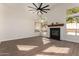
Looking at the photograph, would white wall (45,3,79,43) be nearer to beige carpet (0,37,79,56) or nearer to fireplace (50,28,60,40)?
fireplace (50,28,60,40)

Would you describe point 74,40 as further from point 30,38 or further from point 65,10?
point 30,38

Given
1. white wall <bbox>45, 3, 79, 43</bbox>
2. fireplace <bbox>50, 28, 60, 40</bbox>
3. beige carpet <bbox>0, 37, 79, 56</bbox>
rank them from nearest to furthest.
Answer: beige carpet <bbox>0, 37, 79, 56</bbox>
white wall <bbox>45, 3, 79, 43</bbox>
fireplace <bbox>50, 28, 60, 40</bbox>

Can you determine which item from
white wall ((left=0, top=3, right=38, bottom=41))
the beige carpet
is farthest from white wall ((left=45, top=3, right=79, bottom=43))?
the beige carpet

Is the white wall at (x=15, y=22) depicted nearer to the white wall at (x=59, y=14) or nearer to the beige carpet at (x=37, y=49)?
the beige carpet at (x=37, y=49)

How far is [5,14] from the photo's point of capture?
6168 mm

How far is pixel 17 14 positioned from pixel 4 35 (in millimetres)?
1631

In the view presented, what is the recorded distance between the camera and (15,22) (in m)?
6.60

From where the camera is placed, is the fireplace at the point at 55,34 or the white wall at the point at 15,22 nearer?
the white wall at the point at 15,22

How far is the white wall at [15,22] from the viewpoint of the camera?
5672mm

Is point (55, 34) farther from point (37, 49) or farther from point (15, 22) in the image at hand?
point (37, 49)

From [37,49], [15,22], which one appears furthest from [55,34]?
[37,49]

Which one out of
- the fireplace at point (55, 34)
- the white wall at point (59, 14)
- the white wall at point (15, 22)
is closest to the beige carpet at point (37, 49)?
the white wall at point (15, 22)

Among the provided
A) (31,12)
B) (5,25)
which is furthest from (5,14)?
(31,12)

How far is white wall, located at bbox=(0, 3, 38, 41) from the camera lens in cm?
567
